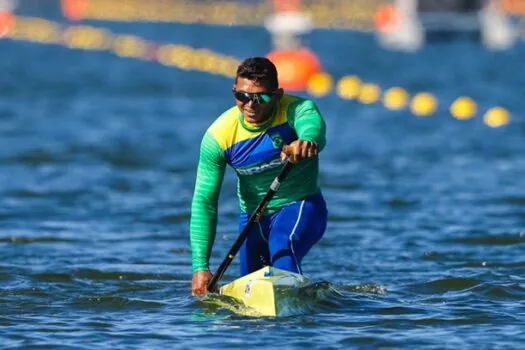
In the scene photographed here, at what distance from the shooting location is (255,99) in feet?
30.9

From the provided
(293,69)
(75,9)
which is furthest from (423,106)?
(75,9)

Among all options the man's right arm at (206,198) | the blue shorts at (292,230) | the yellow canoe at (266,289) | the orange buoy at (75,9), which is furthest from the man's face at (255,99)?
the orange buoy at (75,9)

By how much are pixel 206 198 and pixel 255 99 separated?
31.9 inches

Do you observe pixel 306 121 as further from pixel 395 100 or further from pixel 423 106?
pixel 395 100

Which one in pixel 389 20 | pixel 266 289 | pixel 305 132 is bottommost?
pixel 266 289

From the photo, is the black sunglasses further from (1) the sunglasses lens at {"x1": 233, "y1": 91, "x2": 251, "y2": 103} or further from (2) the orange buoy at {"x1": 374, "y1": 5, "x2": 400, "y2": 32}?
(2) the orange buoy at {"x1": 374, "y1": 5, "x2": 400, "y2": 32}

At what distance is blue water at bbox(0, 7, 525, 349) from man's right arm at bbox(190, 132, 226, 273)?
0.54 metres

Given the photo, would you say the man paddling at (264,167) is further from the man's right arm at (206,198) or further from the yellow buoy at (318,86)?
the yellow buoy at (318,86)

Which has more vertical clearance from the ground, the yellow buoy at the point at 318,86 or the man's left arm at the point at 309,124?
the yellow buoy at the point at 318,86

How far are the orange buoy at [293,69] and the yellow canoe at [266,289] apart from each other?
19.6 m

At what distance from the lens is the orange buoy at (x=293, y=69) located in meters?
29.8

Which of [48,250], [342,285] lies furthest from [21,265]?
[342,285]

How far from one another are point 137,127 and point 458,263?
13716mm

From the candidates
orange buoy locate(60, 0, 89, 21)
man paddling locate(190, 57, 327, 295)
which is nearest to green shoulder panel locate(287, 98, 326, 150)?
man paddling locate(190, 57, 327, 295)
